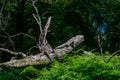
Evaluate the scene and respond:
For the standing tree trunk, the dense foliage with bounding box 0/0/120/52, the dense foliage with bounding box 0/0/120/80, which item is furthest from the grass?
the dense foliage with bounding box 0/0/120/52

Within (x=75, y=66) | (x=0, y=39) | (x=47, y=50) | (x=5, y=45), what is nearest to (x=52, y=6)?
(x=0, y=39)

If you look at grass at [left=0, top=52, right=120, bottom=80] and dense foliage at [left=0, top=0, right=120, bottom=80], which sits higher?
grass at [left=0, top=52, right=120, bottom=80]

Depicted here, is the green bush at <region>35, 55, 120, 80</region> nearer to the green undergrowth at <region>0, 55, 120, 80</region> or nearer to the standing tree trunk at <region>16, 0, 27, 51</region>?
the green undergrowth at <region>0, 55, 120, 80</region>

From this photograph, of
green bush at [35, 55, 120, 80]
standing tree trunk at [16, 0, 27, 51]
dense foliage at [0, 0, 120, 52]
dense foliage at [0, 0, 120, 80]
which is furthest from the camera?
dense foliage at [0, 0, 120, 52]

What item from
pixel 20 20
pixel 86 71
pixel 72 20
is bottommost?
pixel 72 20

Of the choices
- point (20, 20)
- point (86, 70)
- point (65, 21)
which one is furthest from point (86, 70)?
point (65, 21)

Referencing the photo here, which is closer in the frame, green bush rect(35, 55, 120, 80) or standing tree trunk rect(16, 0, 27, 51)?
green bush rect(35, 55, 120, 80)

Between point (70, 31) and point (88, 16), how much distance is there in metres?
2.07

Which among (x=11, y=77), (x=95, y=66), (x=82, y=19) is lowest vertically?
(x=82, y=19)

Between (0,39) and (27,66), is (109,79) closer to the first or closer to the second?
(27,66)

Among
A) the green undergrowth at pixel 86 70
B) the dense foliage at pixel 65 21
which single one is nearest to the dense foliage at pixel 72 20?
the dense foliage at pixel 65 21

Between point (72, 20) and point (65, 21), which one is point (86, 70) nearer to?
point (65, 21)

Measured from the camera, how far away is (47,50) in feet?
28.3

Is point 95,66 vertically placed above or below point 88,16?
above
